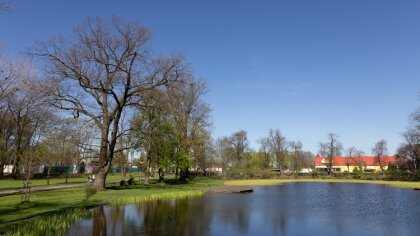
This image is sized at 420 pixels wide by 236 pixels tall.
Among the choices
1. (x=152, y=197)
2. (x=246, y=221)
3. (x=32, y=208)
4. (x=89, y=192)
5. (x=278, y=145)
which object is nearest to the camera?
(x=246, y=221)

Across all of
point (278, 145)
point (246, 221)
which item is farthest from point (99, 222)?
point (278, 145)

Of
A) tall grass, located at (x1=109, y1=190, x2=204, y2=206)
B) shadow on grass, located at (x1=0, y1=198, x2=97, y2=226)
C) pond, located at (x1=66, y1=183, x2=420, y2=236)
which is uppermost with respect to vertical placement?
shadow on grass, located at (x1=0, y1=198, x2=97, y2=226)

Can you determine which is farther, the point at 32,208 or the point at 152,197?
the point at 152,197

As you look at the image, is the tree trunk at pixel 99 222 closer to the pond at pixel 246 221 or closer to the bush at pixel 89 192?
the pond at pixel 246 221

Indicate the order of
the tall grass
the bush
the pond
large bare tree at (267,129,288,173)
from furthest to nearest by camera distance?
large bare tree at (267,129,288,173), the bush, the tall grass, the pond

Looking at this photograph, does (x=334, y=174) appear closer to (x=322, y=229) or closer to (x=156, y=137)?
(x=156, y=137)

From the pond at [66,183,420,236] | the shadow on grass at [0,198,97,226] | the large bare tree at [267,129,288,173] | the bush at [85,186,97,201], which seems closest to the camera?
the pond at [66,183,420,236]

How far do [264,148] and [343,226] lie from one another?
→ 262ft

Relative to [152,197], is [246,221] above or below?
below

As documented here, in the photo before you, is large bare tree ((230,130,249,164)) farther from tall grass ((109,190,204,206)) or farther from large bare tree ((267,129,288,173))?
tall grass ((109,190,204,206))

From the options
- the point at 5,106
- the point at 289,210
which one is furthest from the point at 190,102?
the point at 289,210

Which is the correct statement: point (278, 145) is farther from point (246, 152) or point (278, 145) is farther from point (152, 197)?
point (152, 197)

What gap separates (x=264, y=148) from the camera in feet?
314

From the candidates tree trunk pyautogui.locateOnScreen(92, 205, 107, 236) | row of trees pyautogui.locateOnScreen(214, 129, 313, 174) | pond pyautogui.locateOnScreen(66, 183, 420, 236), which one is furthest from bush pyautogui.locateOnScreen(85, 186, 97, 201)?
row of trees pyautogui.locateOnScreen(214, 129, 313, 174)
